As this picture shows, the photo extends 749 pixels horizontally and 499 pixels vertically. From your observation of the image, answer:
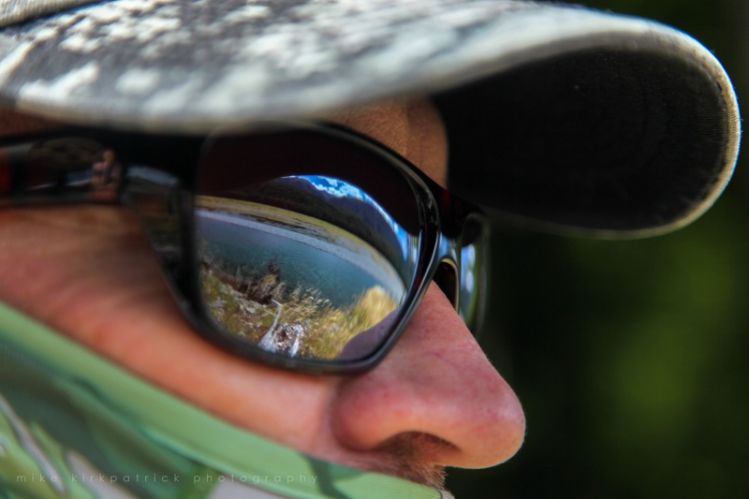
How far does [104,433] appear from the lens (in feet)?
3.20

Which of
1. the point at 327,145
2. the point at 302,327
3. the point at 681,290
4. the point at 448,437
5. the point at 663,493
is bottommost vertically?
the point at 663,493

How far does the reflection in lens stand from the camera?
3.41 feet

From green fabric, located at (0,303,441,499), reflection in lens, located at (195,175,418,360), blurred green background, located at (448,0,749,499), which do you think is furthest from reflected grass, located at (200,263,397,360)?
blurred green background, located at (448,0,749,499)

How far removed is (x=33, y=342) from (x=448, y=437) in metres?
0.49

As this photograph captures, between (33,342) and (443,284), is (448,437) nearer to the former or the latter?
(443,284)

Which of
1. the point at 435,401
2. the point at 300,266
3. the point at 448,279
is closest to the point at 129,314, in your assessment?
the point at 300,266

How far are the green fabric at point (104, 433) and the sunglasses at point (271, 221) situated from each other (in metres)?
0.10

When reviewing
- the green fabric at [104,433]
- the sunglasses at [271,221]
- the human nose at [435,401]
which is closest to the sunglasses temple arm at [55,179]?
the sunglasses at [271,221]

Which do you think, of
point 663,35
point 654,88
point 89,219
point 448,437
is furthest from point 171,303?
point 654,88

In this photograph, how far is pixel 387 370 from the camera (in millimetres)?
1135

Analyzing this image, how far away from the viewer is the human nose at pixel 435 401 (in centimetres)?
109

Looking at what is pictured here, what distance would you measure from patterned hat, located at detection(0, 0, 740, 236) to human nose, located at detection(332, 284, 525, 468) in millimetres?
338

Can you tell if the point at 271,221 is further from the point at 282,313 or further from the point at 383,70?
the point at 383,70

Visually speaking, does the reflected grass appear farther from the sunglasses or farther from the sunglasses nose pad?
the sunglasses nose pad
